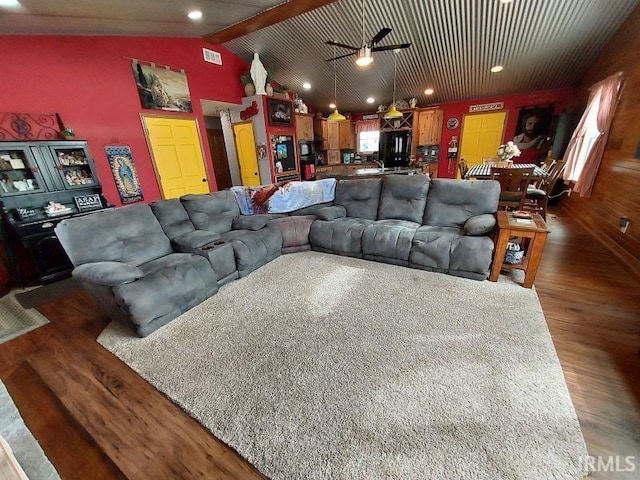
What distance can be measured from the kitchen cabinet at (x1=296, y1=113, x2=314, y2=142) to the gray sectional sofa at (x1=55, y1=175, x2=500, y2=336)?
153 inches

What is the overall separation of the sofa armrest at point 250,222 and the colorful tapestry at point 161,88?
2.54 metres

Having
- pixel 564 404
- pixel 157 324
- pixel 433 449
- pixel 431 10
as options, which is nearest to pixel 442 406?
pixel 433 449

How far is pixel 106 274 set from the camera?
1880 mm

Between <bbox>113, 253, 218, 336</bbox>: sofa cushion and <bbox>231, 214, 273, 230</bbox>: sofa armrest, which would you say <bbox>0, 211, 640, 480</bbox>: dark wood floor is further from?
<bbox>231, 214, 273, 230</bbox>: sofa armrest

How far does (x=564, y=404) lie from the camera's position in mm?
1324

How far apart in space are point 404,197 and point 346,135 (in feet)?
20.5

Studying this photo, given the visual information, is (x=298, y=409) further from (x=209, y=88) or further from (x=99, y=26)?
(x=209, y=88)

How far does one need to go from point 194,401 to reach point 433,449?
1.26 meters

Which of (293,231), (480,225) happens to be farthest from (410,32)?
(293,231)

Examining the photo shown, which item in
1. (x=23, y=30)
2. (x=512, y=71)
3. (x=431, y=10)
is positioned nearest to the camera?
(x=23, y=30)

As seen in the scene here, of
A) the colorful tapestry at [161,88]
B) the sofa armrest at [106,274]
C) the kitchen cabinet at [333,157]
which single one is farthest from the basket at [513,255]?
the kitchen cabinet at [333,157]

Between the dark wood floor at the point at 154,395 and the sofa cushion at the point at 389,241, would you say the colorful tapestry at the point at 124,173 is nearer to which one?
the dark wood floor at the point at 154,395

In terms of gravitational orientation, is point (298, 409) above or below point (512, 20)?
below

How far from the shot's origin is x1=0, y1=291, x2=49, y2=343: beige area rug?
86.0 inches
